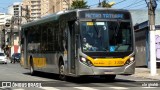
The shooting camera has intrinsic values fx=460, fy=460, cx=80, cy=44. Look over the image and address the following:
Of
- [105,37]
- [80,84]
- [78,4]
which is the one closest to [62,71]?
[80,84]

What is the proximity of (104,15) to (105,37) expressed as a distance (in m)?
1.07

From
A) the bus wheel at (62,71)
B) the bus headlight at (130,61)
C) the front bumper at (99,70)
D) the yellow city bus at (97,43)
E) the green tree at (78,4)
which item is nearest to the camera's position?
the front bumper at (99,70)

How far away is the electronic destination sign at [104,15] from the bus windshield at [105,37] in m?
0.28

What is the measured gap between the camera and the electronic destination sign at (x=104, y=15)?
19.9 meters

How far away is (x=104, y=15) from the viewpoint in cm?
2000

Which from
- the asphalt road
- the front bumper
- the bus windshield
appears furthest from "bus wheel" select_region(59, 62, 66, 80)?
the bus windshield

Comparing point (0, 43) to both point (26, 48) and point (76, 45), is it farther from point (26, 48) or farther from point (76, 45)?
point (76, 45)

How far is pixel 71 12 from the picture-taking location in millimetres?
20469

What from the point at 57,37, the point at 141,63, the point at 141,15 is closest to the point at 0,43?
the point at 141,15

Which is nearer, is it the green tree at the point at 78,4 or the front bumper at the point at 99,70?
the front bumper at the point at 99,70

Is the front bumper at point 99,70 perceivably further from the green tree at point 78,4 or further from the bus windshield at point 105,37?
the green tree at point 78,4

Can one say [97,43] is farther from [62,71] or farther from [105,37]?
[62,71]

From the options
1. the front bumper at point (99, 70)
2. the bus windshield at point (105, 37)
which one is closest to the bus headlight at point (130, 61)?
the front bumper at point (99, 70)

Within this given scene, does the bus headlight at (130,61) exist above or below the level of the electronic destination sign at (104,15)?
below
